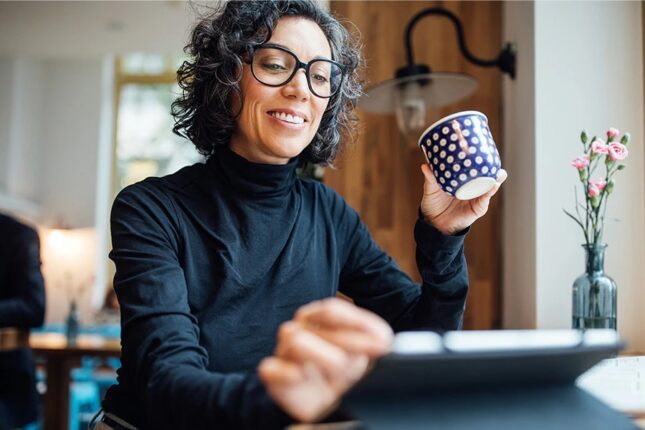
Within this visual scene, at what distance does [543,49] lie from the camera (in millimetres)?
1802

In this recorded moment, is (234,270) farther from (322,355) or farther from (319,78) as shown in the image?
(322,355)

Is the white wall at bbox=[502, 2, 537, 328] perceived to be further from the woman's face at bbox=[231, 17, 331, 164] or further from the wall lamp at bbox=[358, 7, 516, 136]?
the woman's face at bbox=[231, 17, 331, 164]

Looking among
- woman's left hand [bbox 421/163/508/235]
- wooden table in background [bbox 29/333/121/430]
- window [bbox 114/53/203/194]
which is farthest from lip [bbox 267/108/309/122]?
window [bbox 114/53/203/194]

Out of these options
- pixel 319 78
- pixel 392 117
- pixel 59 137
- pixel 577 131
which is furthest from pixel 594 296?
pixel 59 137

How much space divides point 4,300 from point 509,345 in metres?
2.39

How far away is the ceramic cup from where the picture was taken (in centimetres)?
91

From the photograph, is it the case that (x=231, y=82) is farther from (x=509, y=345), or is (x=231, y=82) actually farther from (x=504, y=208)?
(x=504, y=208)

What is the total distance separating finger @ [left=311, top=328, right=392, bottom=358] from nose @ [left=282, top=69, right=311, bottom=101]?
0.62 metres

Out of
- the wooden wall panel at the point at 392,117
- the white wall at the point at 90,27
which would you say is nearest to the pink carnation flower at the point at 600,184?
the wooden wall panel at the point at 392,117

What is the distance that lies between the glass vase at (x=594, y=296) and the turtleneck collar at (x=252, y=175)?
77 cm

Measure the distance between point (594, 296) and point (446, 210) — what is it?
0.65 meters

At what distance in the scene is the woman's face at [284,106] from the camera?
3.48ft

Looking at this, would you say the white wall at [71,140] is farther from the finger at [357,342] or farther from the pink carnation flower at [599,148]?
the finger at [357,342]

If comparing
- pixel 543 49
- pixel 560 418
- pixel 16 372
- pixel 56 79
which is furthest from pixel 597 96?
pixel 56 79
